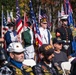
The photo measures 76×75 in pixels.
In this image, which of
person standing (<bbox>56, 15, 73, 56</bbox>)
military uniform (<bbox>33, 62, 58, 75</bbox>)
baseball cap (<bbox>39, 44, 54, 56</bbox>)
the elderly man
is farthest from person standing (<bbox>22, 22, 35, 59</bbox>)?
military uniform (<bbox>33, 62, 58, 75</bbox>)

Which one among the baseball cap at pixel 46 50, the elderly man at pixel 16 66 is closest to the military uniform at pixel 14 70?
the elderly man at pixel 16 66

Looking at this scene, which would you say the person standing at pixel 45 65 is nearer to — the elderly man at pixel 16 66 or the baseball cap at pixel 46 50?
the baseball cap at pixel 46 50

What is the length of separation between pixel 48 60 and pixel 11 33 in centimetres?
617

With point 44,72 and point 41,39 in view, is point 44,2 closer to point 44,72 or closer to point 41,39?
point 41,39

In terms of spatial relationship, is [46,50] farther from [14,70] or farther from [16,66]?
[14,70]

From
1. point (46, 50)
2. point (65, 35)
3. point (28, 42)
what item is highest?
point (46, 50)

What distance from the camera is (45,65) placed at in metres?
6.42

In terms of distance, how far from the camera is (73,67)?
5.46 meters

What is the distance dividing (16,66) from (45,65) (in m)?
0.45

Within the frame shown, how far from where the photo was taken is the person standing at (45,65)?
6246mm

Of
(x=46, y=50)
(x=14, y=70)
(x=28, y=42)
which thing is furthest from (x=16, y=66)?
(x=28, y=42)

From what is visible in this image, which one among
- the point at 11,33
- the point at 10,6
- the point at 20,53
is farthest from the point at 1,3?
the point at 20,53

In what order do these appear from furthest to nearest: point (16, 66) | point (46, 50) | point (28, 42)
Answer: point (28, 42) → point (46, 50) → point (16, 66)

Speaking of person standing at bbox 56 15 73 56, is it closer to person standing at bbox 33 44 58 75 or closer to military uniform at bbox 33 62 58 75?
person standing at bbox 33 44 58 75
